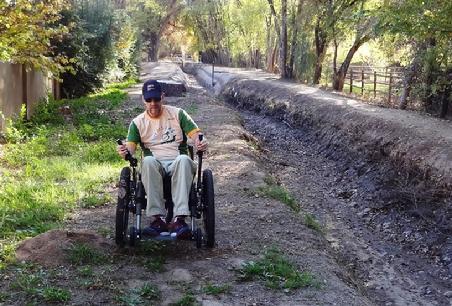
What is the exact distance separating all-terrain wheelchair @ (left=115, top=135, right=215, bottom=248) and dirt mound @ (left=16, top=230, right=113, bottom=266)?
0.26 meters

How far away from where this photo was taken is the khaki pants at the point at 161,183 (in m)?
4.89

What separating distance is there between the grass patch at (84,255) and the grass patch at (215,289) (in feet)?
3.40

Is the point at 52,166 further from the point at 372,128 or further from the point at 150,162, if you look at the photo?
the point at 372,128

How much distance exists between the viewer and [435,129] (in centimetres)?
1036

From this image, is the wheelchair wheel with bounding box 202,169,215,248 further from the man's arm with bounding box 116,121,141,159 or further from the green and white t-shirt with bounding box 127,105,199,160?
the man's arm with bounding box 116,121,141,159

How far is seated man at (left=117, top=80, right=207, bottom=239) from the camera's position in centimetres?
490

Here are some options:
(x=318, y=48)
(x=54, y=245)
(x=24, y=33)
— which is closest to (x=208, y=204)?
(x=54, y=245)

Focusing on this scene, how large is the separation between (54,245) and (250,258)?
5.78ft

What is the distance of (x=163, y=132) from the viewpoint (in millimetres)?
5375

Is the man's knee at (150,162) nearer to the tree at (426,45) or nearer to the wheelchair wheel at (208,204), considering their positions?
the wheelchair wheel at (208,204)

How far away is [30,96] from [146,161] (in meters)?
8.71

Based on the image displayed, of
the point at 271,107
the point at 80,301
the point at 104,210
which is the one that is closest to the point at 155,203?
the point at 80,301

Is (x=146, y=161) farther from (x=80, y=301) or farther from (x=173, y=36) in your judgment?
(x=173, y=36)

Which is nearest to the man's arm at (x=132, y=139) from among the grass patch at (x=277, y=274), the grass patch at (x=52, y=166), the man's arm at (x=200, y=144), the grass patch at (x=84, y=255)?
the man's arm at (x=200, y=144)
